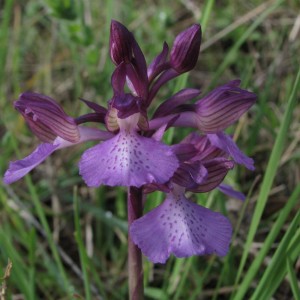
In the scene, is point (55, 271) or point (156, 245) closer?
point (156, 245)

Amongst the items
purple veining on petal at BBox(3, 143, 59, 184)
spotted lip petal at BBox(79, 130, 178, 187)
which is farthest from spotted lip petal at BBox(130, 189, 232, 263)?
purple veining on petal at BBox(3, 143, 59, 184)

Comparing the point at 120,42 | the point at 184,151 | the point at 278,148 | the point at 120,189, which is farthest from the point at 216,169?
the point at 120,189

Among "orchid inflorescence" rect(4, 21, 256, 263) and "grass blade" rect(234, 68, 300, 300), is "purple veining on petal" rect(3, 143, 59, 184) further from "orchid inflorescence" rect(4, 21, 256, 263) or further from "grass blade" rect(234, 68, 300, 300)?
"grass blade" rect(234, 68, 300, 300)

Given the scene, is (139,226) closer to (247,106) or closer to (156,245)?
(156,245)

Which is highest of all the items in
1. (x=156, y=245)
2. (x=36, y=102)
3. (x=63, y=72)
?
(x=36, y=102)

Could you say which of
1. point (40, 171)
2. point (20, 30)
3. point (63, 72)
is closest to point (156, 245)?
point (40, 171)

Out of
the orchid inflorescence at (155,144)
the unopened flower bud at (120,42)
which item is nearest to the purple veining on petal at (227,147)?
the orchid inflorescence at (155,144)
